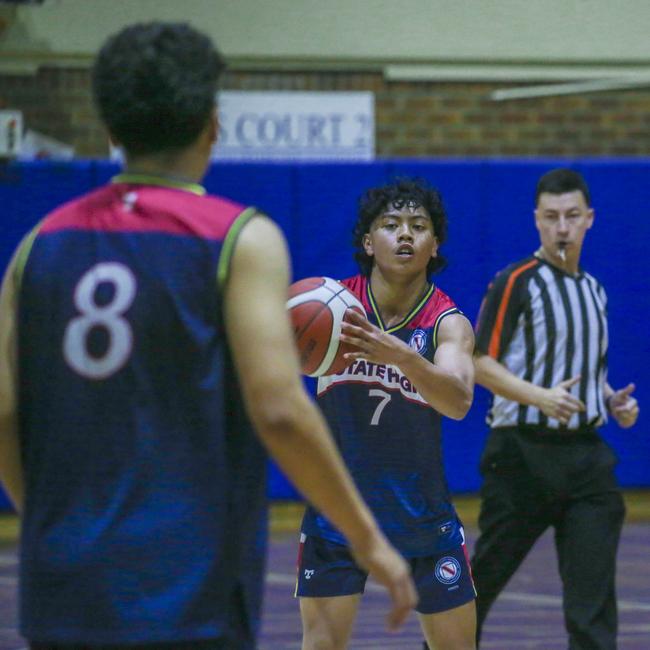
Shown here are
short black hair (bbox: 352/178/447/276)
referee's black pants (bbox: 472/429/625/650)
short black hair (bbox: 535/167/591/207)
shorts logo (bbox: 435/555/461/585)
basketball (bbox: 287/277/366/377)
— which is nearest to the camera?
basketball (bbox: 287/277/366/377)

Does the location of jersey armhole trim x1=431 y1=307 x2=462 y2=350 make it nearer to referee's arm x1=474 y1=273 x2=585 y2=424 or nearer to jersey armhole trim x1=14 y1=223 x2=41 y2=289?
referee's arm x1=474 y1=273 x2=585 y2=424

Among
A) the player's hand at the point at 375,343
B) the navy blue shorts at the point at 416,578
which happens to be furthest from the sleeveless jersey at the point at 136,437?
the navy blue shorts at the point at 416,578

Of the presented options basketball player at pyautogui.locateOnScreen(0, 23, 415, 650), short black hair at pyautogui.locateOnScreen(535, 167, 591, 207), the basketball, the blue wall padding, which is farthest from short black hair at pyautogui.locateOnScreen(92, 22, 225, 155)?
the blue wall padding

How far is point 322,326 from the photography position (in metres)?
4.21

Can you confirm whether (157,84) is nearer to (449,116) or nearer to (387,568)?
(387,568)

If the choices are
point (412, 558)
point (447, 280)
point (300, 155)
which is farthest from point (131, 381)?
point (300, 155)

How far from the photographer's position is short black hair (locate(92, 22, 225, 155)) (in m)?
2.30

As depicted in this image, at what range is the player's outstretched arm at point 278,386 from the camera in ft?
7.21

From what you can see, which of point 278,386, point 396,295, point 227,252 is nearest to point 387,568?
point 278,386

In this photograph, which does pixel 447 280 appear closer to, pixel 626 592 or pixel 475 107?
pixel 475 107

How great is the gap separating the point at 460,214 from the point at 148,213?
779 cm

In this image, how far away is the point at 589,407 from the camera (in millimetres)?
5465

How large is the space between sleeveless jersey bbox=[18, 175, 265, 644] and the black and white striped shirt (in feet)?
11.1

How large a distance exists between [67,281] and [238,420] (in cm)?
A: 36
